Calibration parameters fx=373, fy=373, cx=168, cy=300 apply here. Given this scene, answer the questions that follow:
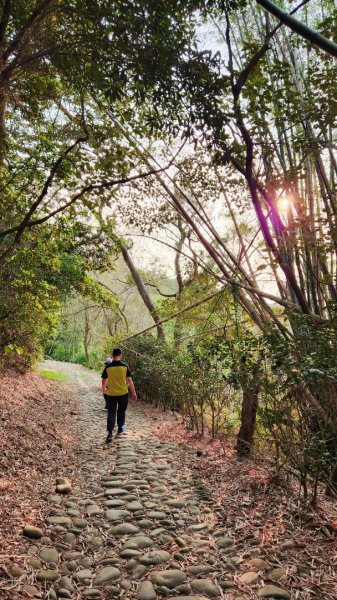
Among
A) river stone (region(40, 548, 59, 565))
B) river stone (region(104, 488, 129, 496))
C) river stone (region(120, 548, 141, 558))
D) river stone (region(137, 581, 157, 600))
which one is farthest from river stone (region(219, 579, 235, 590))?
river stone (region(104, 488, 129, 496))

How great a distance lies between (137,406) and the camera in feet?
37.2

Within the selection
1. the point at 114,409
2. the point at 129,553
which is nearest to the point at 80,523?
the point at 129,553

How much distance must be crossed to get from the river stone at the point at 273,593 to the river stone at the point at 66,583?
1.16 metres

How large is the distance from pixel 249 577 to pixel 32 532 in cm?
165

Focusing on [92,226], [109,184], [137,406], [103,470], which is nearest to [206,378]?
[103,470]

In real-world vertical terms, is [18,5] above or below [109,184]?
above

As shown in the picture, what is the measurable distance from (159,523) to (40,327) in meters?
8.15

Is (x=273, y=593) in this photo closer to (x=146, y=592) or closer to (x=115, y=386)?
(x=146, y=592)

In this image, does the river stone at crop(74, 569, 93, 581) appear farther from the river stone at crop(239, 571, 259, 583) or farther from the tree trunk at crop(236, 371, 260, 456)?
the tree trunk at crop(236, 371, 260, 456)

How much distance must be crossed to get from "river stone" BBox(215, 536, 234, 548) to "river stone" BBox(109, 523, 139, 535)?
0.68 m

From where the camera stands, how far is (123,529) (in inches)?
122

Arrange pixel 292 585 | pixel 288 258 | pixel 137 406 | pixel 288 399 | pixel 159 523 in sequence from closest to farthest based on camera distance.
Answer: pixel 292 585
pixel 159 523
pixel 288 399
pixel 288 258
pixel 137 406

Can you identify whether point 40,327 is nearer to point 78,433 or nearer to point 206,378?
point 78,433

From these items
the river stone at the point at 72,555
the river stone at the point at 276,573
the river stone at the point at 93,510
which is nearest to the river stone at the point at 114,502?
the river stone at the point at 93,510
